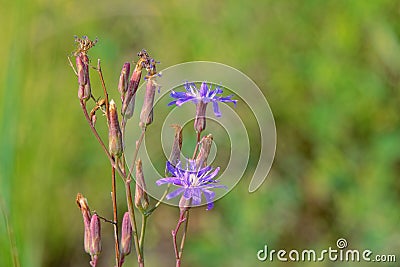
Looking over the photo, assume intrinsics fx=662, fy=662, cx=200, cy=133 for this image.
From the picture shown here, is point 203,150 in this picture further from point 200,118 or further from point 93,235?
point 93,235

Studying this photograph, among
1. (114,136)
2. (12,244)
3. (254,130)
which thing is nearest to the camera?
(114,136)

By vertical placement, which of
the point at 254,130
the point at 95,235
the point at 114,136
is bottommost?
the point at 95,235

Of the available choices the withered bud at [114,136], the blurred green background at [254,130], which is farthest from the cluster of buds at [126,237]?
the blurred green background at [254,130]

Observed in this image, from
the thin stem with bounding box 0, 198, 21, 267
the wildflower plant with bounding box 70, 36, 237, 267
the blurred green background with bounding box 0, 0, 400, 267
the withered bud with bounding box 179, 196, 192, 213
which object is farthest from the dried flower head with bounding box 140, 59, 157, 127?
the blurred green background with bounding box 0, 0, 400, 267

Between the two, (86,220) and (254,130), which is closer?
(86,220)

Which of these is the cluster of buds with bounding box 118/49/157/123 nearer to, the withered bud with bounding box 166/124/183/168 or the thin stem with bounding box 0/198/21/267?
the withered bud with bounding box 166/124/183/168

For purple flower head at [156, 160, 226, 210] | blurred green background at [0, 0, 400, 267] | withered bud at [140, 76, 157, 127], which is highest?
blurred green background at [0, 0, 400, 267]

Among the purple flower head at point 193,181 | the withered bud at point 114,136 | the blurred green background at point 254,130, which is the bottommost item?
the purple flower head at point 193,181

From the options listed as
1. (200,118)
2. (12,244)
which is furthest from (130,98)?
(12,244)

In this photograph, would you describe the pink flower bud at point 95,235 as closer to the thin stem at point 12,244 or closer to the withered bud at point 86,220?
the withered bud at point 86,220
